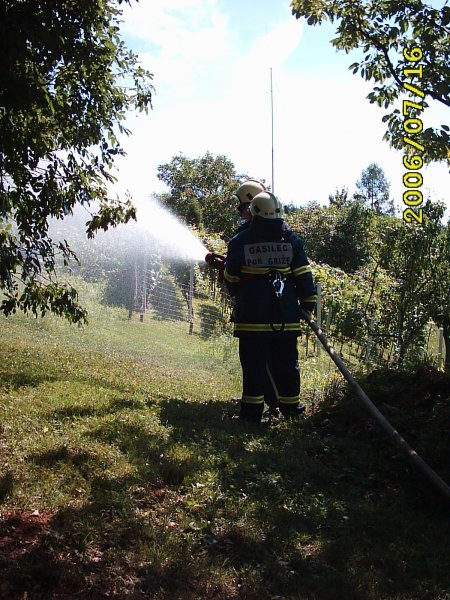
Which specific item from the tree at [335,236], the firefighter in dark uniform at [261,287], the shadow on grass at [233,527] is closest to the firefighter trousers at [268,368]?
the firefighter in dark uniform at [261,287]

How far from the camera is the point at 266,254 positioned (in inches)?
205

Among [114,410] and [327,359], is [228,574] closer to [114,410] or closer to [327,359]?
[114,410]

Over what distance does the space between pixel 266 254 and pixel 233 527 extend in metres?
2.74

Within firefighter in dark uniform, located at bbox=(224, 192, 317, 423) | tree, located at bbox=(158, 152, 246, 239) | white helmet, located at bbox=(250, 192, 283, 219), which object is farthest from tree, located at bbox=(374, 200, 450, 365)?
tree, located at bbox=(158, 152, 246, 239)

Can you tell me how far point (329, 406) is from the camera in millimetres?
5586

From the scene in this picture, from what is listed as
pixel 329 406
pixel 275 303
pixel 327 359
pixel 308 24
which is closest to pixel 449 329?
pixel 327 359

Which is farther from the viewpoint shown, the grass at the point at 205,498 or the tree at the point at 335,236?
the tree at the point at 335,236

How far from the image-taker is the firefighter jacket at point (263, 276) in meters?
5.20

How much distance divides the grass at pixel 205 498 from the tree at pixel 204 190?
14617 millimetres

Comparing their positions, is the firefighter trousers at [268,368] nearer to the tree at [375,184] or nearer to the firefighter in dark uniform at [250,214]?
the firefighter in dark uniform at [250,214]

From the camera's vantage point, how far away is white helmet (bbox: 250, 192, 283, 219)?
521 cm

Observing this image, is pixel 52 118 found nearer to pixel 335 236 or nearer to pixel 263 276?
pixel 263 276
